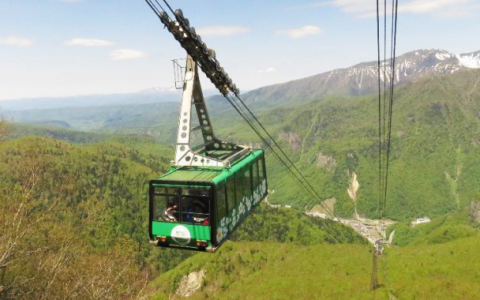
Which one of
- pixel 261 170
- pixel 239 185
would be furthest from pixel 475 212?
pixel 239 185

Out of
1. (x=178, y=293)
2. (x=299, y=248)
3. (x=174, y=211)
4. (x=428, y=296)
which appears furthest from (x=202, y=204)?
(x=299, y=248)

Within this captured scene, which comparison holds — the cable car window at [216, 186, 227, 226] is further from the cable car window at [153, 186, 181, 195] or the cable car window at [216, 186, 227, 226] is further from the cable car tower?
the cable car window at [153, 186, 181, 195]

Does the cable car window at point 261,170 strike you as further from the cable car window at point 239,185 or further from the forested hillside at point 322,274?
the forested hillside at point 322,274

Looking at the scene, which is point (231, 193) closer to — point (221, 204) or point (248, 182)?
point (221, 204)

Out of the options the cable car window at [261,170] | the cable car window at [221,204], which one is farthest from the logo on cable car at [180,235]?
the cable car window at [261,170]

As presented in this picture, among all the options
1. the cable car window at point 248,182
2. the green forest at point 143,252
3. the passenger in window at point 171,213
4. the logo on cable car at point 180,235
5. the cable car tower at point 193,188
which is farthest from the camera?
the green forest at point 143,252

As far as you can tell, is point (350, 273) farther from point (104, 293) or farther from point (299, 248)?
point (104, 293)
